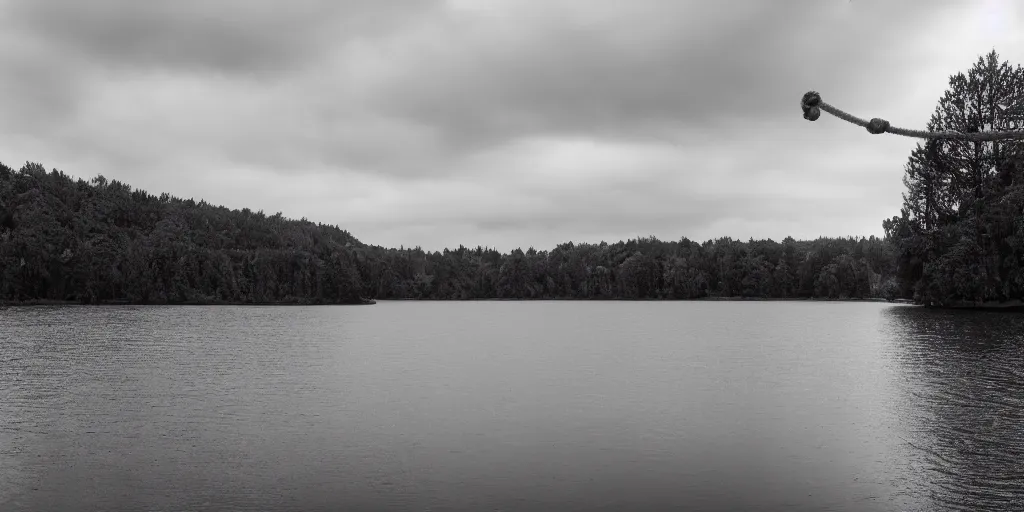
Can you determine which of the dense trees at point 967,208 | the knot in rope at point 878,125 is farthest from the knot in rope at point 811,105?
the dense trees at point 967,208

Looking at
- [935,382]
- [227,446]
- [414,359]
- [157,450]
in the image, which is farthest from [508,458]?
[414,359]

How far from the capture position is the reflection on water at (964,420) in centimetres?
1819

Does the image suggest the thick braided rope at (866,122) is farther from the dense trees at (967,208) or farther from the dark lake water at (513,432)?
the dense trees at (967,208)

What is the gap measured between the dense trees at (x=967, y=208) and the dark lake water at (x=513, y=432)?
5401cm

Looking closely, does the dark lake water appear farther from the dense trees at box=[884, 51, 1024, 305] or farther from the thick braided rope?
the dense trees at box=[884, 51, 1024, 305]

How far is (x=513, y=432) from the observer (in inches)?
1027

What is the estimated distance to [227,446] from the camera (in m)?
23.3

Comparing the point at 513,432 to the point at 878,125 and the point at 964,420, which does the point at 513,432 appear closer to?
the point at 964,420

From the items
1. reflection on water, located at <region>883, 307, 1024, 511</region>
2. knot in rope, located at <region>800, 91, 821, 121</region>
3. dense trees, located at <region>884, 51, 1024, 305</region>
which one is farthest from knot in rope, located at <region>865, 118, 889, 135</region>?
dense trees, located at <region>884, 51, 1024, 305</region>

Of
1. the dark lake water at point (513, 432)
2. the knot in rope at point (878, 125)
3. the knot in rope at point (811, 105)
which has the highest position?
the knot in rope at point (811, 105)

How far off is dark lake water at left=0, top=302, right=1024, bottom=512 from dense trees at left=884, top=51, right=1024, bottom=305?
54.0 metres

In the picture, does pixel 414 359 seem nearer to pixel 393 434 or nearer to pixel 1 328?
pixel 393 434

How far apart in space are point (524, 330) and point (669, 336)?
2130 centimetres

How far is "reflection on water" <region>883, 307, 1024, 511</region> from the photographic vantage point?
59.7ft
